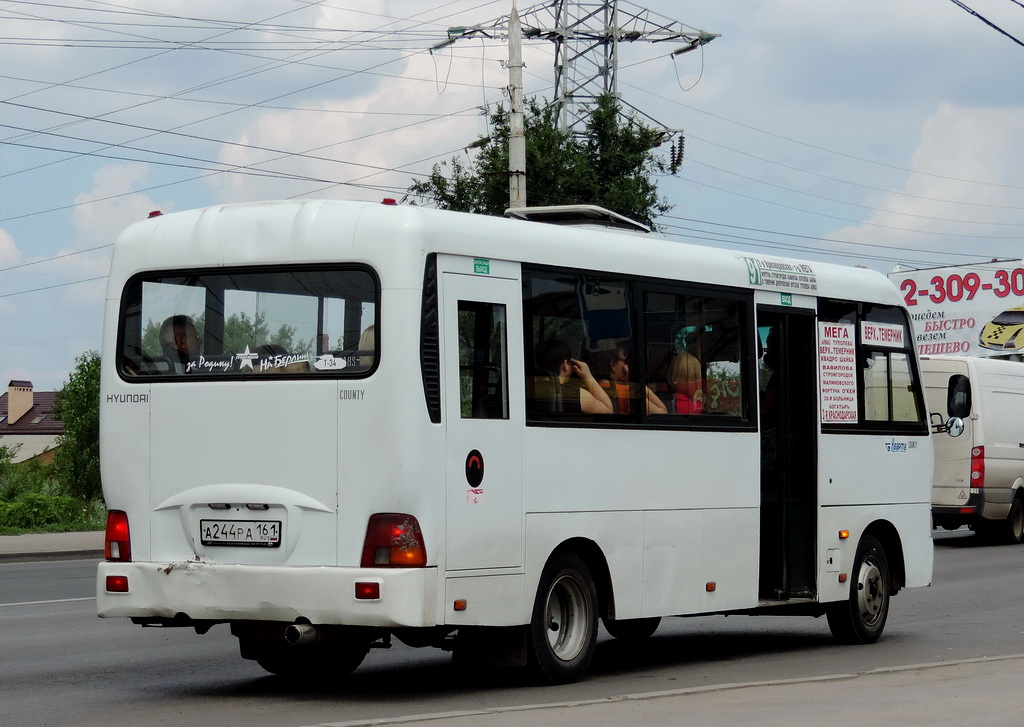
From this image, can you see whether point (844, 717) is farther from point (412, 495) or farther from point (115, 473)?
point (115, 473)

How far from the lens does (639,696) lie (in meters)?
9.30

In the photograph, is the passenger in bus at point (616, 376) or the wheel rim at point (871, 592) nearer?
the passenger in bus at point (616, 376)

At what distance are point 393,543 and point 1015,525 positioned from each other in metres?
19.6

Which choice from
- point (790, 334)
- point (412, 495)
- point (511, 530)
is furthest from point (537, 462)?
point (790, 334)

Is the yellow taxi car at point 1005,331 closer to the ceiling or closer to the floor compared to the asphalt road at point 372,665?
closer to the ceiling

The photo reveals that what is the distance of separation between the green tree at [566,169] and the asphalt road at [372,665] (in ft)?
64.5

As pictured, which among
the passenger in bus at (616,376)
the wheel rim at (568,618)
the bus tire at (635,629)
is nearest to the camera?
the wheel rim at (568,618)

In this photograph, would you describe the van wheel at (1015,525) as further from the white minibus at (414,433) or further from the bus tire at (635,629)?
the white minibus at (414,433)

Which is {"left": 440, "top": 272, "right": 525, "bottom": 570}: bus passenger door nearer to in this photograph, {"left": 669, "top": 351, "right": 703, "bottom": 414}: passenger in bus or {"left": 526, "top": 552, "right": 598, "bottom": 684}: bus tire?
{"left": 526, "top": 552, "right": 598, "bottom": 684}: bus tire

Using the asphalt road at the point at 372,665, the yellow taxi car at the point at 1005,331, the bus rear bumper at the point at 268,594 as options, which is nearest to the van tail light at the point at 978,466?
the asphalt road at the point at 372,665

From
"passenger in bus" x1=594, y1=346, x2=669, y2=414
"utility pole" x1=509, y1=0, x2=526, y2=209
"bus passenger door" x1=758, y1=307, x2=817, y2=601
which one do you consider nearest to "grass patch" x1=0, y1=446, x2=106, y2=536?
"utility pole" x1=509, y1=0, x2=526, y2=209

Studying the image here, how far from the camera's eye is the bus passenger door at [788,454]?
41.4ft

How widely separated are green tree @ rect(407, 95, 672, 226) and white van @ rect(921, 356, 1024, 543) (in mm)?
11885

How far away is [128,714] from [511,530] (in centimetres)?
246
